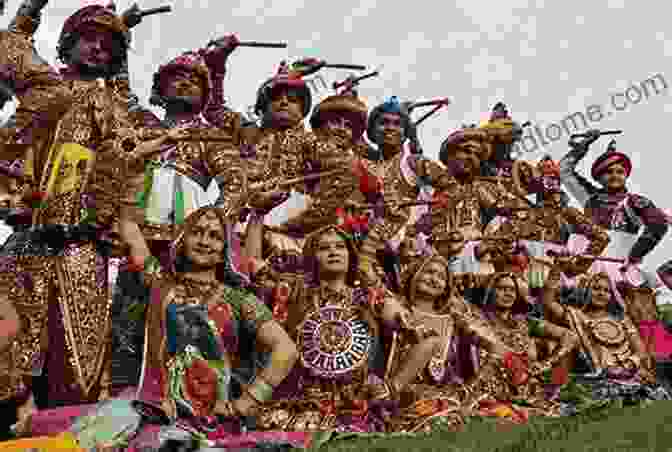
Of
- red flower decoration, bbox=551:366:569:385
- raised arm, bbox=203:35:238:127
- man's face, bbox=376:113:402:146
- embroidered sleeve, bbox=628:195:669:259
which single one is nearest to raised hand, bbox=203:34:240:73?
raised arm, bbox=203:35:238:127

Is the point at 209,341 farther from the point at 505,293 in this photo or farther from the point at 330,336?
the point at 505,293

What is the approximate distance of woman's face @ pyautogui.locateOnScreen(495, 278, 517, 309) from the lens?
7.97 metres

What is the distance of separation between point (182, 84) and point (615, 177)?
5341mm

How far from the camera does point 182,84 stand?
22.1 feet

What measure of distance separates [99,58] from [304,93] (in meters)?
2.29

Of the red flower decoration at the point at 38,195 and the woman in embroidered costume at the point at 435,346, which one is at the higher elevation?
the red flower decoration at the point at 38,195

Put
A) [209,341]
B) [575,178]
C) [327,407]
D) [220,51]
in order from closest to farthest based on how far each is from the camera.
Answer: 1. [209,341]
2. [327,407]
3. [220,51]
4. [575,178]

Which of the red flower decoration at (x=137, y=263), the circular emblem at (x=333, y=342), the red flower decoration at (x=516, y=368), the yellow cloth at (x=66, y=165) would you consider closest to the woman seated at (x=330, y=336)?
the circular emblem at (x=333, y=342)

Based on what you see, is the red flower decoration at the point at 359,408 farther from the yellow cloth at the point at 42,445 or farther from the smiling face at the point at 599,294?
the smiling face at the point at 599,294

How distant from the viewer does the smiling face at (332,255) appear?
619 cm

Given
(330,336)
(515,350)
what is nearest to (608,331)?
(515,350)

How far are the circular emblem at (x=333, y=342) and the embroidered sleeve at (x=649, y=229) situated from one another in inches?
193

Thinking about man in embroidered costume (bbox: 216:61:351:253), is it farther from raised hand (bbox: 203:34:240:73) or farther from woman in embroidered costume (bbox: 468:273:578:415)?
woman in embroidered costume (bbox: 468:273:578:415)

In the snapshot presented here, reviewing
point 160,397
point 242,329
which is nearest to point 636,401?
point 242,329
